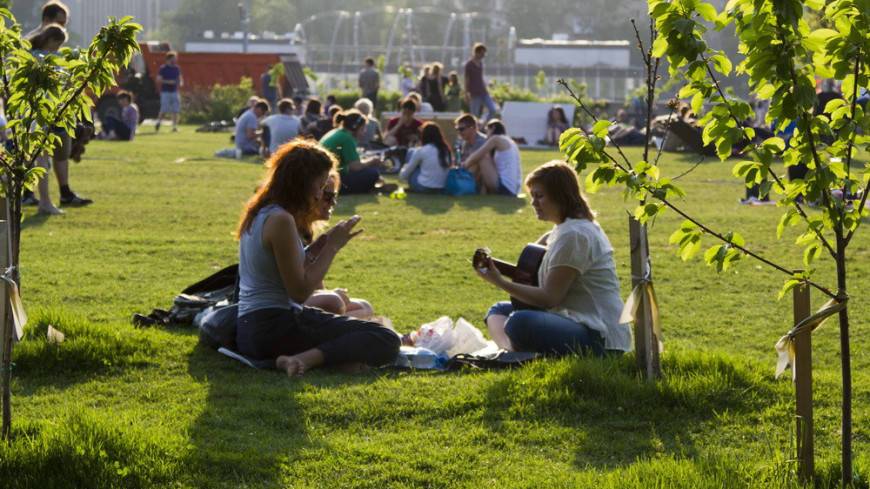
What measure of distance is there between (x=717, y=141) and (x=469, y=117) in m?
13.3

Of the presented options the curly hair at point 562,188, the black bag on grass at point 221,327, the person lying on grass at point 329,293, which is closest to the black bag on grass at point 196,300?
the black bag on grass at point 221,327

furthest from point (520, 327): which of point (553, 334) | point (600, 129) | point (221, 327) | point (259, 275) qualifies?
point (600, 129)

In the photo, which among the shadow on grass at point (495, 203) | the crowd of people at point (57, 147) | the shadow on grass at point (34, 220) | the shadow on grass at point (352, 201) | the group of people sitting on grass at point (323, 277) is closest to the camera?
the group of people sitting on grass at point (323, 277)

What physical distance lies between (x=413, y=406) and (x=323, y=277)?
1073mm

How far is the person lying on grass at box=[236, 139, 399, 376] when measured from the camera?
652 cm

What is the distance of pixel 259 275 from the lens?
6617mm

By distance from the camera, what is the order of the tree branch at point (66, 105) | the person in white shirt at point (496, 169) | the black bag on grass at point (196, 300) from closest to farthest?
the tree branch at point (66, 105), the black bag on grass at point (196, 300), the person in white shirt at point (496, 169)

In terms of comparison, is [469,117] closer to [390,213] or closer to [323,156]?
[390,213]

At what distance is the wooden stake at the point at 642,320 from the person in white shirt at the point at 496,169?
34.4 ft

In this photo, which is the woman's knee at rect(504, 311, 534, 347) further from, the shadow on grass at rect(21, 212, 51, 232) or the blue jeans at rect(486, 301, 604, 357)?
the shadow on grass at rect(21, 212, 51, 232)

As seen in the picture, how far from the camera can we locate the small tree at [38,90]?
5.00 metres

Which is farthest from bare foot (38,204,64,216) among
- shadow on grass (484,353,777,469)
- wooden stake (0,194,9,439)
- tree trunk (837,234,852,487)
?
tree trunk (837,234,852,487)

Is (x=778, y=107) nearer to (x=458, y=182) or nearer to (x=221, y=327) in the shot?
(x=221, y=327)

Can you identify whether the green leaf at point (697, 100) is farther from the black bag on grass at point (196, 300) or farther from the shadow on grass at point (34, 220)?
the shadow on grass at point (34, 220)
